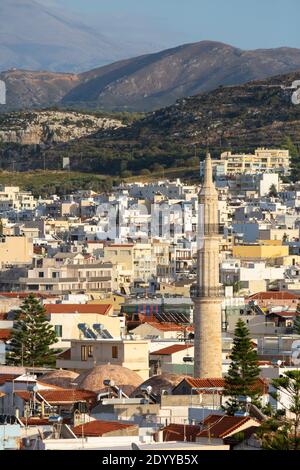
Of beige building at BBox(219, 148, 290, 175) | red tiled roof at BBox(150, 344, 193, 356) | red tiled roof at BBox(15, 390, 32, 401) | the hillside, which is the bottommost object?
red tiled roof at BBox(150, 344, 193, 356)

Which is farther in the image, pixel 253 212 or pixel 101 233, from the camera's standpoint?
pixel 253 212

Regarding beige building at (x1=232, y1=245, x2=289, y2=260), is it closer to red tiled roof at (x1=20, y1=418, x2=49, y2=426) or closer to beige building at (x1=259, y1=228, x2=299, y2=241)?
beige building at (x1=259, y1=228, x2=299, y2=241)

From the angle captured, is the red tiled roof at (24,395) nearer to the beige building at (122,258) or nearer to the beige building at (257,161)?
the beige building at (122,258)

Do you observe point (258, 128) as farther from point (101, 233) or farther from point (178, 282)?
point (178, 282)

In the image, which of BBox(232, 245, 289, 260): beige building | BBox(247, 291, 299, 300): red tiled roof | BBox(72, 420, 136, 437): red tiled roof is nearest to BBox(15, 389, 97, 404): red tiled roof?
BBox(72, 420, 136, 437): red tiled roof

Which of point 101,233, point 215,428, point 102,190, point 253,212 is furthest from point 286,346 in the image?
point 102,190

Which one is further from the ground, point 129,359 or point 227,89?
point 227,89
